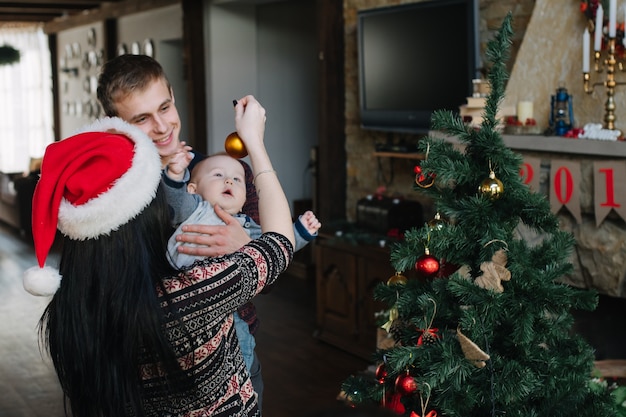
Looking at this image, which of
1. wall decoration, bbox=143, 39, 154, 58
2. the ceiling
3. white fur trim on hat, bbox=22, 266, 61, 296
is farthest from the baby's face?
the ceiling

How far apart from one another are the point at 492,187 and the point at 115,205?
90 cm

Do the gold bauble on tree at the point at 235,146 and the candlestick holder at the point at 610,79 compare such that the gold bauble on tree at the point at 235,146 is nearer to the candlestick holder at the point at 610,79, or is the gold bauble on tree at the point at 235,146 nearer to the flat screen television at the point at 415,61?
the candlestick holder at the point at 610,79

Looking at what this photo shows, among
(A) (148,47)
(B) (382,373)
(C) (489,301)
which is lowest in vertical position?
(B) (382,373)

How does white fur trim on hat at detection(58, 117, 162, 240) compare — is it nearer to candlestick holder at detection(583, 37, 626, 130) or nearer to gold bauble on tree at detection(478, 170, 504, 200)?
gold bauble on tree at detection(478, 170, 504, 200)

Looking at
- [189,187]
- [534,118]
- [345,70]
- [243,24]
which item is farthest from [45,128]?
[189,187]

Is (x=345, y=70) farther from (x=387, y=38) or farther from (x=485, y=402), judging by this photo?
(x=485, y=402)

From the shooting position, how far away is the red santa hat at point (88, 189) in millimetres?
1478

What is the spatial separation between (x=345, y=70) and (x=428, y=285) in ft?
13.6

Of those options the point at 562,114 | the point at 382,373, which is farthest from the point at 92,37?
the point at 382,373

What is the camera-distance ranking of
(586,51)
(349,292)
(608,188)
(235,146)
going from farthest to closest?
(349,292), (586,51), (608,188), (235,146)

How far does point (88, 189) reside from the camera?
1.48m

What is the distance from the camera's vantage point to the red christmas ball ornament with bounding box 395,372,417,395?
1.98 meters

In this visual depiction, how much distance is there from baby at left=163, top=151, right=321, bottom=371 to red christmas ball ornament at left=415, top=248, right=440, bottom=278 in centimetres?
29

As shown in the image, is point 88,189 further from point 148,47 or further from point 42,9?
point 42,9
